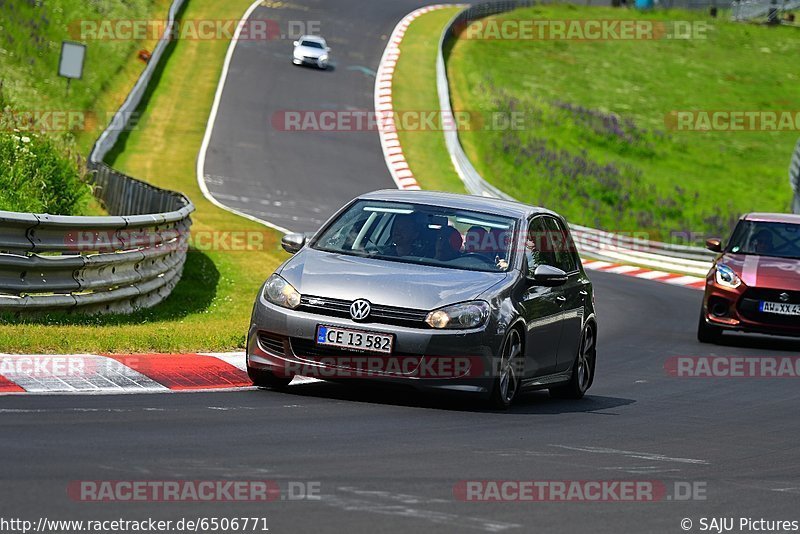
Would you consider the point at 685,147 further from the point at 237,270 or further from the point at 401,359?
the point at 401,359

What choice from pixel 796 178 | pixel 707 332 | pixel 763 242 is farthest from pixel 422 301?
pixel 796 178

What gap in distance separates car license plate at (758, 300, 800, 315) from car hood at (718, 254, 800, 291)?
197mm

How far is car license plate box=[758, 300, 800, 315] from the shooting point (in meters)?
17.7

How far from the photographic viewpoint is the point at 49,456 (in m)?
6.88

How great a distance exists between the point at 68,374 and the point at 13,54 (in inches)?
1441

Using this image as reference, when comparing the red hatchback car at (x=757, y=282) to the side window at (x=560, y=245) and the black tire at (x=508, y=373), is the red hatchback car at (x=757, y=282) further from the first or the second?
the black tire at (x=508, y=373)

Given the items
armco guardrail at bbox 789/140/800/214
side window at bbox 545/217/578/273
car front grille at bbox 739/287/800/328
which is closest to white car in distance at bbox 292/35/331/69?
armco guardrail at bbox 789/140/800/214

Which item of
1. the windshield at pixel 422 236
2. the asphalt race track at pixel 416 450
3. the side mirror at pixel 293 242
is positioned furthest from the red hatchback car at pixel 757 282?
the side mirror at pixel 293 242

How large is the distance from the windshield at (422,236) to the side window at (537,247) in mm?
194

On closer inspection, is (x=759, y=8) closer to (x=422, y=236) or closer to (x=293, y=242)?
(x=422, y=236)

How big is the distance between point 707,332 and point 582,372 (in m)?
6.88

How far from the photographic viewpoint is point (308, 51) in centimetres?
5188

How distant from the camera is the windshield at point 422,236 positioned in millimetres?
10562

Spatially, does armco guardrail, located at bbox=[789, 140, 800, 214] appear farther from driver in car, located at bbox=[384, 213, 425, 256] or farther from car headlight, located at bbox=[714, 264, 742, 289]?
driver in car, located at bbox=[384, 213, 425, 256]
